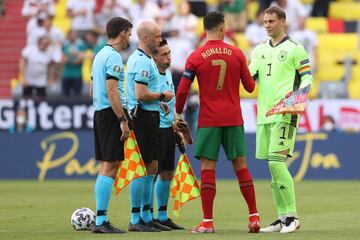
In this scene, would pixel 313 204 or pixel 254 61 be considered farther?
pixel 313 204

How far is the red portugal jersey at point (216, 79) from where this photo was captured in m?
11.9

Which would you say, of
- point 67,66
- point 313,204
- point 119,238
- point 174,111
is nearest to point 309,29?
point 67,66

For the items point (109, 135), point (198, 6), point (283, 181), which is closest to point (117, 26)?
point (109, 135)

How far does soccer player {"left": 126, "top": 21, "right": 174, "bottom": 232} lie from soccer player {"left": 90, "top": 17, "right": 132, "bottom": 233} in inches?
13.5

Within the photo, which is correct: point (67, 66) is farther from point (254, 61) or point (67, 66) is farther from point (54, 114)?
point (254, 61)

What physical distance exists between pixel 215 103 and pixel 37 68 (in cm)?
1390

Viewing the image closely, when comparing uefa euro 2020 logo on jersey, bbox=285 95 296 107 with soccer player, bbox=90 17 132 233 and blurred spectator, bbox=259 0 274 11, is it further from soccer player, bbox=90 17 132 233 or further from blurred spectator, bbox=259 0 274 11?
blurred spectator, bbox=259 0 274 11

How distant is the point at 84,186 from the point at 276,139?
9667 mm

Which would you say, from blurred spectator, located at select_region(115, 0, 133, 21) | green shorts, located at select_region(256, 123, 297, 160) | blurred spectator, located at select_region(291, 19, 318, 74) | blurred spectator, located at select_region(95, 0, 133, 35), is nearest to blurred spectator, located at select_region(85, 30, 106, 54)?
blurred spectator, located at select_region(95, 0, 133, 35)

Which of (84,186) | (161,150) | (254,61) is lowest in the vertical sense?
(84,186)

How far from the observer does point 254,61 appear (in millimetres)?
12617

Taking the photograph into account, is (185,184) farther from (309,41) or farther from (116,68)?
(309,41)

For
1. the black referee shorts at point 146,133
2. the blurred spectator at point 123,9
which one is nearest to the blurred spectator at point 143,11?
the blurred spectator at point 123,9

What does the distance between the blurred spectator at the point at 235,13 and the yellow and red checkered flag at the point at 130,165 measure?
1461 centimetres
